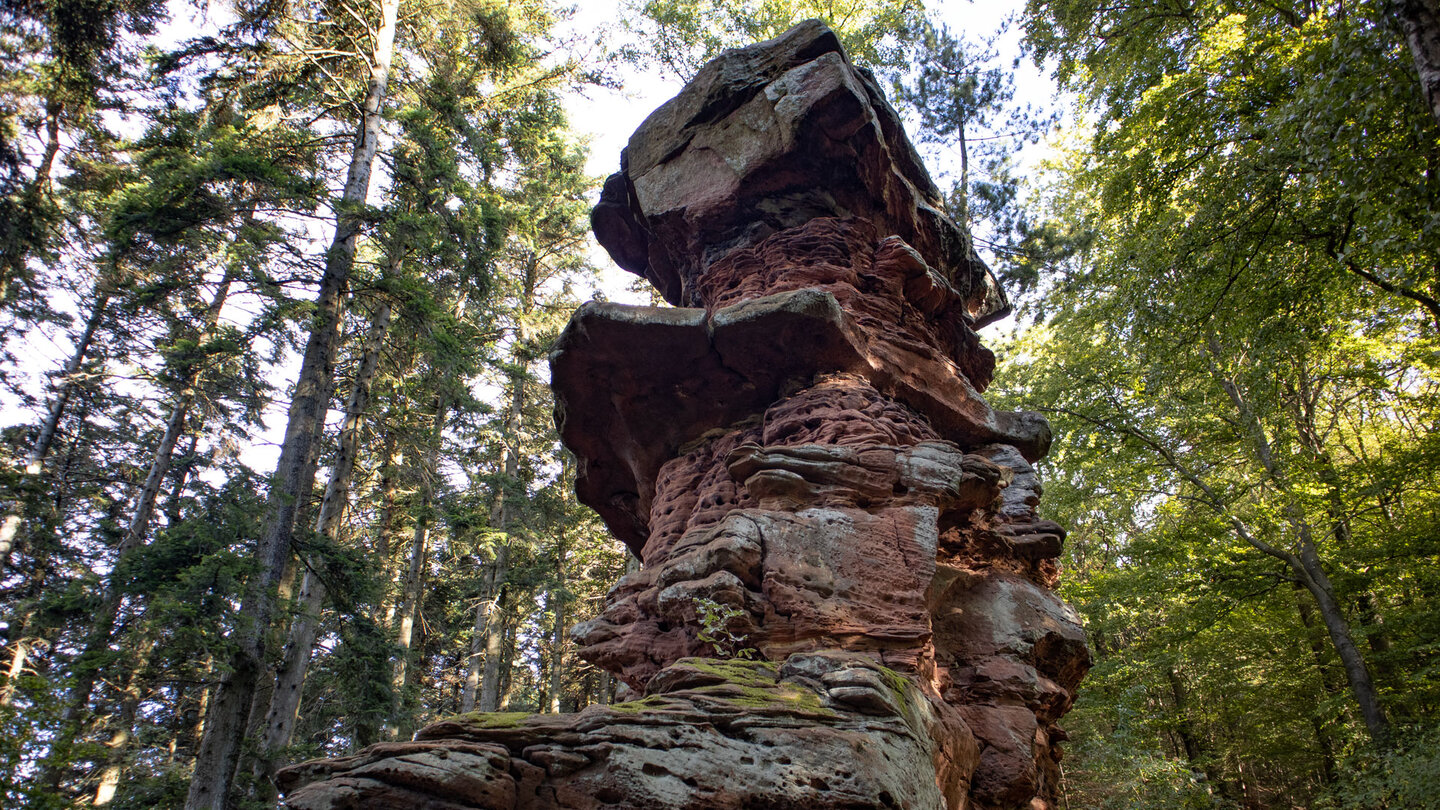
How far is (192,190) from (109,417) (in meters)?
9.76

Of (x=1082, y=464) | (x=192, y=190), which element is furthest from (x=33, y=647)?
(x=1082, y=464)

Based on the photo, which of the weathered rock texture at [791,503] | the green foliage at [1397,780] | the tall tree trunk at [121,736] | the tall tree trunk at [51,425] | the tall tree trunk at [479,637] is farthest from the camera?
the tall tree trunk at [479,637]

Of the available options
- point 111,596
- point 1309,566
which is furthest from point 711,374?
point 1309,566

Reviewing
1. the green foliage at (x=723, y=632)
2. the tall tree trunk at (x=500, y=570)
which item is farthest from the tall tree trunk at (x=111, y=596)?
the tall tree trunk at (x=500, y=570)

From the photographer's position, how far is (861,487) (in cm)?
550

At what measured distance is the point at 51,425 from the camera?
1270cm

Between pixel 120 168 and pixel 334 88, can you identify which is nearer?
pixel 334 88

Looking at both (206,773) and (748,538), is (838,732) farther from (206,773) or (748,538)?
(206,773)

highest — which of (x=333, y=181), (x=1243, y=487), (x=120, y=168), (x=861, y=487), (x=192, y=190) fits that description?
(x=120, y=168)

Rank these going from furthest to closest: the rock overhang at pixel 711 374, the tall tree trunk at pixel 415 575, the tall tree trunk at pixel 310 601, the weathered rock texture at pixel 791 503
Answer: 1. the tall tree trunk at pixel 415 575
2. the tall tree trunk at pixel 310 601
3. the rock overhang at pixel 711 374
4. the weathered rock texture at pixel 791 503

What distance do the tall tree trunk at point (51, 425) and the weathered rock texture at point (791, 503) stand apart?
1027 cm

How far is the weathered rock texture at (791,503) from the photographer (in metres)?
3.13

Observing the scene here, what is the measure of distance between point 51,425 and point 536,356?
29.6 ft

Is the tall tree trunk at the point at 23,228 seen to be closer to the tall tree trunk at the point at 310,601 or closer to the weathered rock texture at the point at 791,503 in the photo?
the tall tree trunk at the point at 310,601
